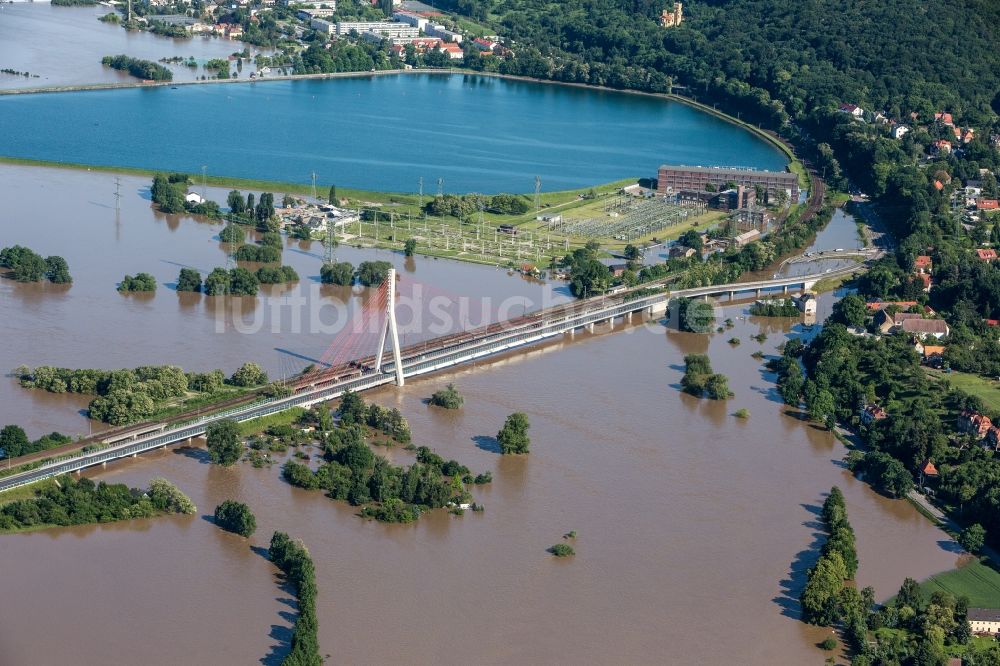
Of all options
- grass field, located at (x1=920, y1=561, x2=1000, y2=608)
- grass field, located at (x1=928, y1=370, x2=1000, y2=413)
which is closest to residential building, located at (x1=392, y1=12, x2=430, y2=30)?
grass field, located at (x1=928, y1=370, x2=1000, y2=413)

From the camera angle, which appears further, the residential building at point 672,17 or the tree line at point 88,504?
the residential building at point 672,17

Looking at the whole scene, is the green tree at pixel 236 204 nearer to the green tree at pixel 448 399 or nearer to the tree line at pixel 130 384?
the tree line at pixel 130 384

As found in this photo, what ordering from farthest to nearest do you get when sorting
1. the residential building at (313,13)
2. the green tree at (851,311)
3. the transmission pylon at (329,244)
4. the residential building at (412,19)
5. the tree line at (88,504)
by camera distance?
the residential building at (313,13)
the residential building at (412,19)
the transmission pylon at (329,244)
the green tree at (851,311)
the tree line at (88,504)

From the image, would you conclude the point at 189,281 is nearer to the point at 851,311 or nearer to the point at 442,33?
the point at 851,311

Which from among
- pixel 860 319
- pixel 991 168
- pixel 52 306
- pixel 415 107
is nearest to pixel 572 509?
pixel 860 319

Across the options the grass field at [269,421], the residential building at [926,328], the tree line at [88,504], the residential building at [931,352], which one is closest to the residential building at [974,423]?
the residential building at [931,352]

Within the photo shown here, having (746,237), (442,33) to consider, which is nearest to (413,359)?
(746,237)

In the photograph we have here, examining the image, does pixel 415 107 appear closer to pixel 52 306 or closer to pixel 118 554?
pixel 52 306
